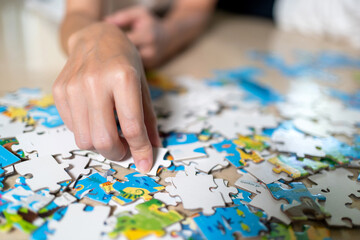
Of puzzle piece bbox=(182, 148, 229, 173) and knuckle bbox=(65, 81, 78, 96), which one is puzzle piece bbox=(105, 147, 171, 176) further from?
knuckle bbox=(65, 81, 78, 96)

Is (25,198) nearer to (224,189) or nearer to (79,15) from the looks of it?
(224,189)

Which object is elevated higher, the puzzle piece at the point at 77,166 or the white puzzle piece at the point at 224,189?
the puzzle piece at the point at 77,166

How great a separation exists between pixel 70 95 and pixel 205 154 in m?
0.34

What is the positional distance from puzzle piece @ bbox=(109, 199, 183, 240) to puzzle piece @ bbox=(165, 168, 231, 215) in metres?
0.04

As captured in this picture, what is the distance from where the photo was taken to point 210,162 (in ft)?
2.48

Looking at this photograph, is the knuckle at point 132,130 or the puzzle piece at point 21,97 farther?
the puzzle piece at point 21,97

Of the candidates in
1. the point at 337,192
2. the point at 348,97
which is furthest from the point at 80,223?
the point at 348,97

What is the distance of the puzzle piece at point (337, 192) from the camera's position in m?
0.63

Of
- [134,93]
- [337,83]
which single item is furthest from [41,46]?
[337,83]

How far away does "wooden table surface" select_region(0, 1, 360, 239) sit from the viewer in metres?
1.11

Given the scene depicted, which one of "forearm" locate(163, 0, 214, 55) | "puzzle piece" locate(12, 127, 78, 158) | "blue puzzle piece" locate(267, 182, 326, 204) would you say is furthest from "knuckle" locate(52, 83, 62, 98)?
"forearm" locate(163, 0, 214, 55)

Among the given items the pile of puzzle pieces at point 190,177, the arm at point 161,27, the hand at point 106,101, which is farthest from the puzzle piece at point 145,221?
Result: the arm at point 161,27

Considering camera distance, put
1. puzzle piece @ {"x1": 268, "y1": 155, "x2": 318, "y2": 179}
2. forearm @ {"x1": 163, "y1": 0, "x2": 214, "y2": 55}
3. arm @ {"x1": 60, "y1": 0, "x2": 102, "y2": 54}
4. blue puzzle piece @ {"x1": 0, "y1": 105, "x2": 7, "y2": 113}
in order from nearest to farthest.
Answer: puzzle piece @ {"x1": 268, "y1": 155, "x2": 318, "y2": 179}
blue puzzle piece @ {"x1": 0, "y1": 105, "x2": 7, "y2": 113}
arm @ {"x1": 60, "y1": 0, "x2": 102, "y2": 54}
forearm @ {"x1": 163, "y1": 0, "x2": 214, "y2": 55}

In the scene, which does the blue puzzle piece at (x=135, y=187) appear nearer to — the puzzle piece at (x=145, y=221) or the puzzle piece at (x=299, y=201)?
the puzzle piece at (x=145, y=221)
